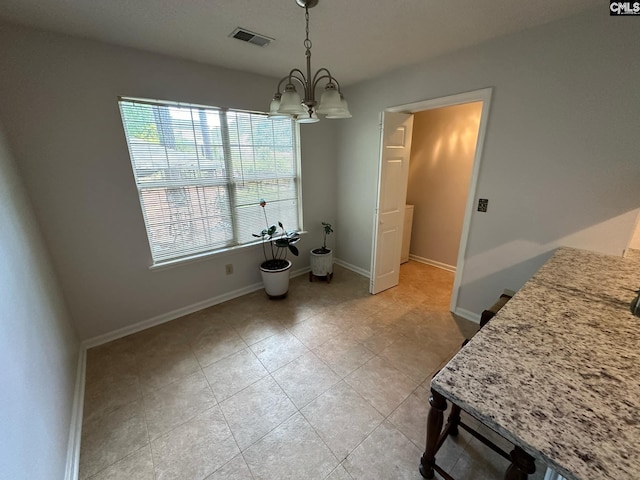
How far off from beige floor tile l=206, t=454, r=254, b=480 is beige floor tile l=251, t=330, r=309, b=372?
2.05ft

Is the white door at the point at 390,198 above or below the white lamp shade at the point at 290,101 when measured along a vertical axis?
below

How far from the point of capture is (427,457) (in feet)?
3.95

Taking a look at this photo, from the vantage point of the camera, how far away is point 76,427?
1.49m

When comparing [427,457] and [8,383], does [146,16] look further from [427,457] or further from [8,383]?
[427,457]

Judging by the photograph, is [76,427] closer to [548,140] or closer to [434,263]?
[548,140]

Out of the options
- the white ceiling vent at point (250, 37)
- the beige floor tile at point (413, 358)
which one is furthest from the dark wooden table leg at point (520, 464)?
the white ceiling vent at point (250, 37)

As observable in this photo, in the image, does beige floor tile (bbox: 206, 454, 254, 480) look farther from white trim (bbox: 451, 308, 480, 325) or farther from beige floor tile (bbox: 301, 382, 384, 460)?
white trim (bbox: 451, 308, 480, 325)

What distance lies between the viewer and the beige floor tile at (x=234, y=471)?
128 centimetres

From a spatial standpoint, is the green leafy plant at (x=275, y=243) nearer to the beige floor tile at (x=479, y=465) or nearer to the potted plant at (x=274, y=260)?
the potted plant at (x=274, y=260)

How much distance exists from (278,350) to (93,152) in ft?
7.03

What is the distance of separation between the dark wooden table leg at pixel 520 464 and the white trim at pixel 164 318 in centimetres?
269

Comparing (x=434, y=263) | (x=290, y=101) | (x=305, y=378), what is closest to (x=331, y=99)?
(x=290, y=101)

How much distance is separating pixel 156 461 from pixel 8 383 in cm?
82

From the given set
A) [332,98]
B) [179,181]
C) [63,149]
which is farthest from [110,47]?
[332,98]
